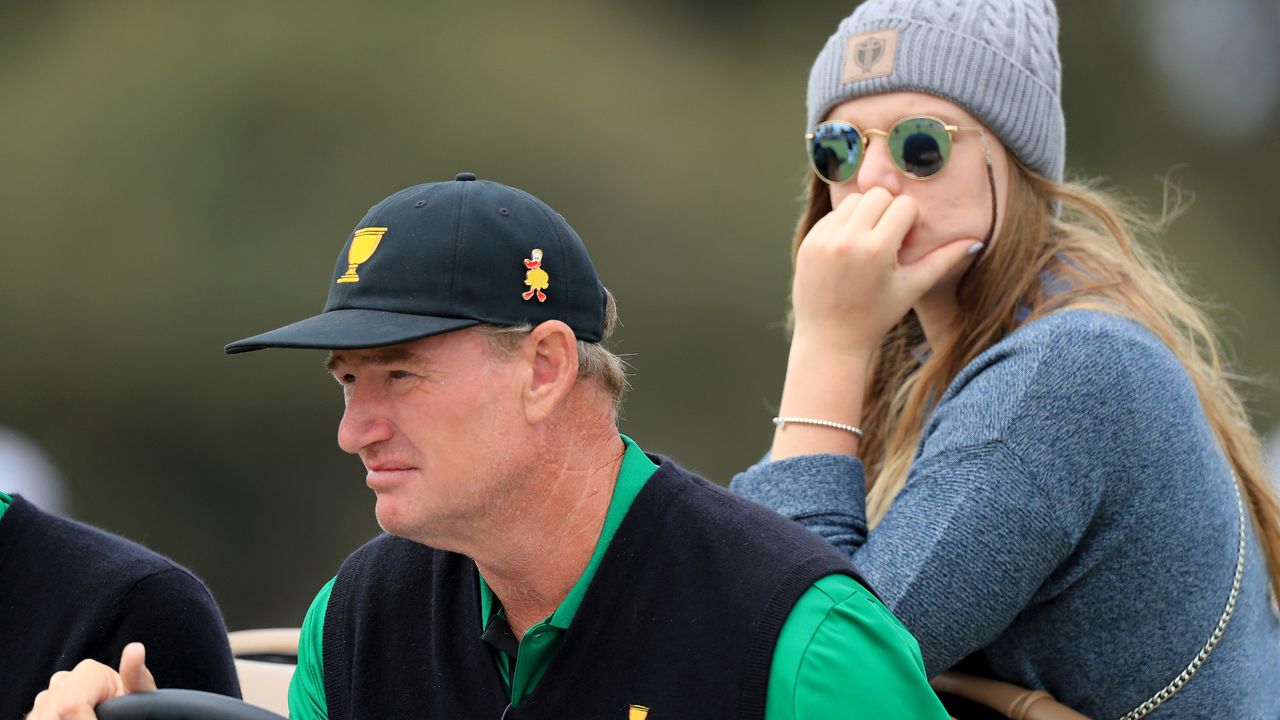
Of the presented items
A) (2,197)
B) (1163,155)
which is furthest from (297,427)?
(1163,155)

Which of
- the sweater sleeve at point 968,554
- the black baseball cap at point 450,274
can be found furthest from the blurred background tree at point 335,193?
the black baseball cap at point 450,274

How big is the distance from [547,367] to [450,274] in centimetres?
16

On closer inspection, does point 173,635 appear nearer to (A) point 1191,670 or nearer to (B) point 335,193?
(A) point 1191,670

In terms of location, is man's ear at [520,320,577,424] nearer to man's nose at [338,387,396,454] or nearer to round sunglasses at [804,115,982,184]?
man's nose at [338,387,396,454]

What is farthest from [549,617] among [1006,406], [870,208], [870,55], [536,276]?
[870,55]

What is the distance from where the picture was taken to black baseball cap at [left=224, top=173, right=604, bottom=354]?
1661 mm

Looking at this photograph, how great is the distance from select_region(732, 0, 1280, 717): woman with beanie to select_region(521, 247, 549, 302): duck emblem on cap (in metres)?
0.69

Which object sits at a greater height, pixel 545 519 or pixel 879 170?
pixel 879 170

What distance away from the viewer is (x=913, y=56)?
8.36 feet

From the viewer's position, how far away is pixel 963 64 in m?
2.55

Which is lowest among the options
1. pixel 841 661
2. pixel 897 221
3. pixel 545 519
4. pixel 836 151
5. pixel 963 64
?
pixel 841 661

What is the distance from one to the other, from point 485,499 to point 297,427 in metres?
5.81

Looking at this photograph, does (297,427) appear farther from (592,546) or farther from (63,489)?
(592,546)

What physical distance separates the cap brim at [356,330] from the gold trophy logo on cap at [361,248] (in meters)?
0.06
